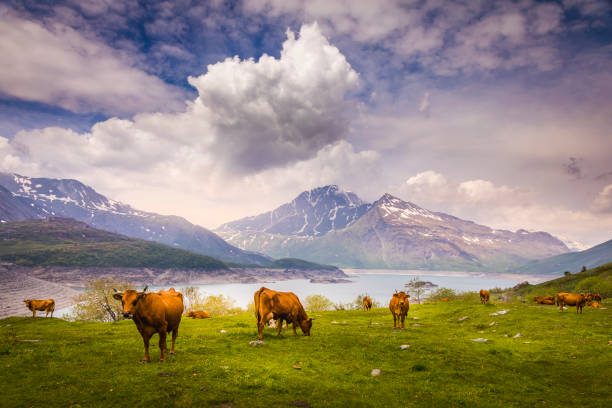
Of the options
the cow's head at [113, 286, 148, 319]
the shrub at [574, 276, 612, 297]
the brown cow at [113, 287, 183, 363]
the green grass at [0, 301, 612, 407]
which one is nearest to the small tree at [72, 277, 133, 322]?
the green grass at [0, 301, 612, 407]

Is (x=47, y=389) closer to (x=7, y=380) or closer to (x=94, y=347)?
(x=7, y=380)

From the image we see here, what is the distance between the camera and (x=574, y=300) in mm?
36406

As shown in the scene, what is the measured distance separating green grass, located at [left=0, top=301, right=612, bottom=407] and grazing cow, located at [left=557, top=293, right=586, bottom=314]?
50.5 feet

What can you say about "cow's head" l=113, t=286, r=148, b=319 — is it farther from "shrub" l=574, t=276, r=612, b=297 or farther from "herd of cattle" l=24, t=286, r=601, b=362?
"shrub" l=574, t=276, r=612, b=297

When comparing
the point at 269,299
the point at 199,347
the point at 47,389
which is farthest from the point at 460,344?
the point at 47,389

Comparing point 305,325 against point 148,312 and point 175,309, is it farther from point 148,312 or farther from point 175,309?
point 148,312

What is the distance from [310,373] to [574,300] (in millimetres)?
39816

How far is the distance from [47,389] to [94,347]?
24.1 feet

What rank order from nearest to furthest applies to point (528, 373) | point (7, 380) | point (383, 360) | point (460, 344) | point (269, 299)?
point (7, 380)
point (528, 373)
point (383, 360)
point (269, 299)
point (460, 344)

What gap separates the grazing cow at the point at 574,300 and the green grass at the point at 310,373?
15.4 metres

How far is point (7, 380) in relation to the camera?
11852 millimetres

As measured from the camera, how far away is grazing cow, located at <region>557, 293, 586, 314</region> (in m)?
35.2

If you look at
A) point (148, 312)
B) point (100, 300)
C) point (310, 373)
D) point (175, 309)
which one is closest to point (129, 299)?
point (148, 312)

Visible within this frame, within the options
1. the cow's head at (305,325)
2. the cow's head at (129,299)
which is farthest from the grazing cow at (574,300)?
the cow's head at (129,299)
